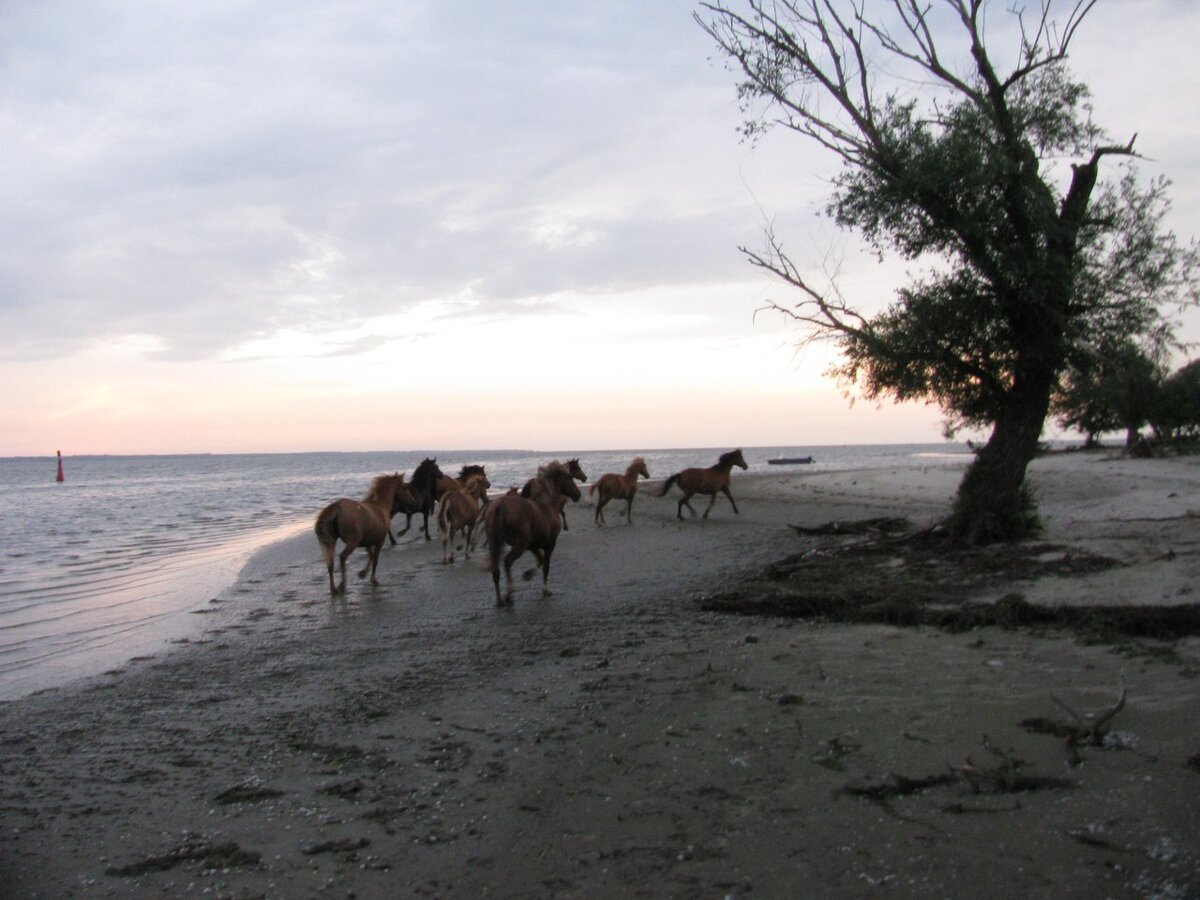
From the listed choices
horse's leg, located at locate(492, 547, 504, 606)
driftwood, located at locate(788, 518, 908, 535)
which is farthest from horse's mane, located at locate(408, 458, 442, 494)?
horse's leg, located at locate(492, 547, 504, 606)

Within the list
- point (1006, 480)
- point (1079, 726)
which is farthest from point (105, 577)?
point (1079, 726)

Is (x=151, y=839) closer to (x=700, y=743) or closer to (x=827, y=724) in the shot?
(x=700, y=743)

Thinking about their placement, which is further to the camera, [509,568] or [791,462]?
[791,462]

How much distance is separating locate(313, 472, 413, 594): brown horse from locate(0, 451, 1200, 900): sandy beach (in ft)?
8.70

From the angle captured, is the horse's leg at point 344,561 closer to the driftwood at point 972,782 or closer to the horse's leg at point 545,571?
the horse's leg at point 545,571

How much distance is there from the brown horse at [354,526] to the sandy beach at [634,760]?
2653 mm

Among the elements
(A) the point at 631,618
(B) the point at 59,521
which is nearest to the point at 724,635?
(A) the point at 631,618

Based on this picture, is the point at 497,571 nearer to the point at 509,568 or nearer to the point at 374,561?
the point at 509,568

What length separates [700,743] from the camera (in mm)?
4688

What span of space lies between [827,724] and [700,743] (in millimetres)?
723

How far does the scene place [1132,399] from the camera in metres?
22.0

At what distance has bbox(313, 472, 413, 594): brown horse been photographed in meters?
11.4

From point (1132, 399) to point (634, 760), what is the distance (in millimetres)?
22039

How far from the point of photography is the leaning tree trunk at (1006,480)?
11539 millimetres
